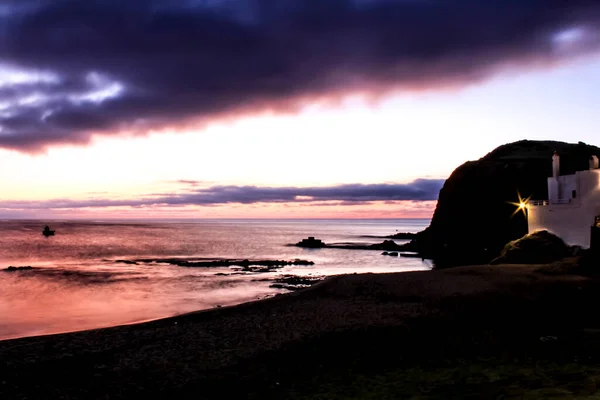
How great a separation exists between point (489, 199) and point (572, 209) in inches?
1471

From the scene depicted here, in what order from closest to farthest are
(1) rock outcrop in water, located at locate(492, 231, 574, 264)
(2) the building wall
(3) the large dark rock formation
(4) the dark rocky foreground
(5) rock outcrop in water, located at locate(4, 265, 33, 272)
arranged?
(4) the dark rocky foreground < (2) the building wall < (1) rock outcrop in water, located at locate(492, 231, 574, 264) < (5) rock outcrop in water, located at locate(4, 265, 33, 272) < (3) the large dark rock formation

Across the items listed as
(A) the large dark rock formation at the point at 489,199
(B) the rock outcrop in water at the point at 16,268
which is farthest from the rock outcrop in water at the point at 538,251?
(B) the rock outcrop in water at the point at 16,268

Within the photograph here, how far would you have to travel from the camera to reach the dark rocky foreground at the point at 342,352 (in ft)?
34.7

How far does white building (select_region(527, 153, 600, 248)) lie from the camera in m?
39.5

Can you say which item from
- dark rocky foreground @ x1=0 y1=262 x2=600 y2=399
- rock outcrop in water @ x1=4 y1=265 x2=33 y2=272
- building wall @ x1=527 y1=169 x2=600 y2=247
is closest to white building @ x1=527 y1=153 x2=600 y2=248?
building wall @ x1=527 y1=169 x2=600 y2=247

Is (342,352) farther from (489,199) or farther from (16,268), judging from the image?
(489,199)

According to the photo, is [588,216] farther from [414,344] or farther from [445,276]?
[414,344]

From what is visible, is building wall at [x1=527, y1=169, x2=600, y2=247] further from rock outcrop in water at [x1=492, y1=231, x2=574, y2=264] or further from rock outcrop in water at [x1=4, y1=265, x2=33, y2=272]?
rock outcrop in water at [x1=4, y1=265, x2=33, y2=272]

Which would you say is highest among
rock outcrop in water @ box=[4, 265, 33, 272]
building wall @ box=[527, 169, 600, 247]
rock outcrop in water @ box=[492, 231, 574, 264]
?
building wall @ box=[527, 169, 600, 247]

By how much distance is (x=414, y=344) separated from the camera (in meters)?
14.8

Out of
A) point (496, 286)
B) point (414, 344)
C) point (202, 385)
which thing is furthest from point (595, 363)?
point (496, 286)

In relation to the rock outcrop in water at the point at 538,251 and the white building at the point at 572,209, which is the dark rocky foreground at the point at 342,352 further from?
the white building at the point at 572,209

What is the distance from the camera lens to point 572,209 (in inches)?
1633

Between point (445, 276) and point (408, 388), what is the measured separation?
23.0m
